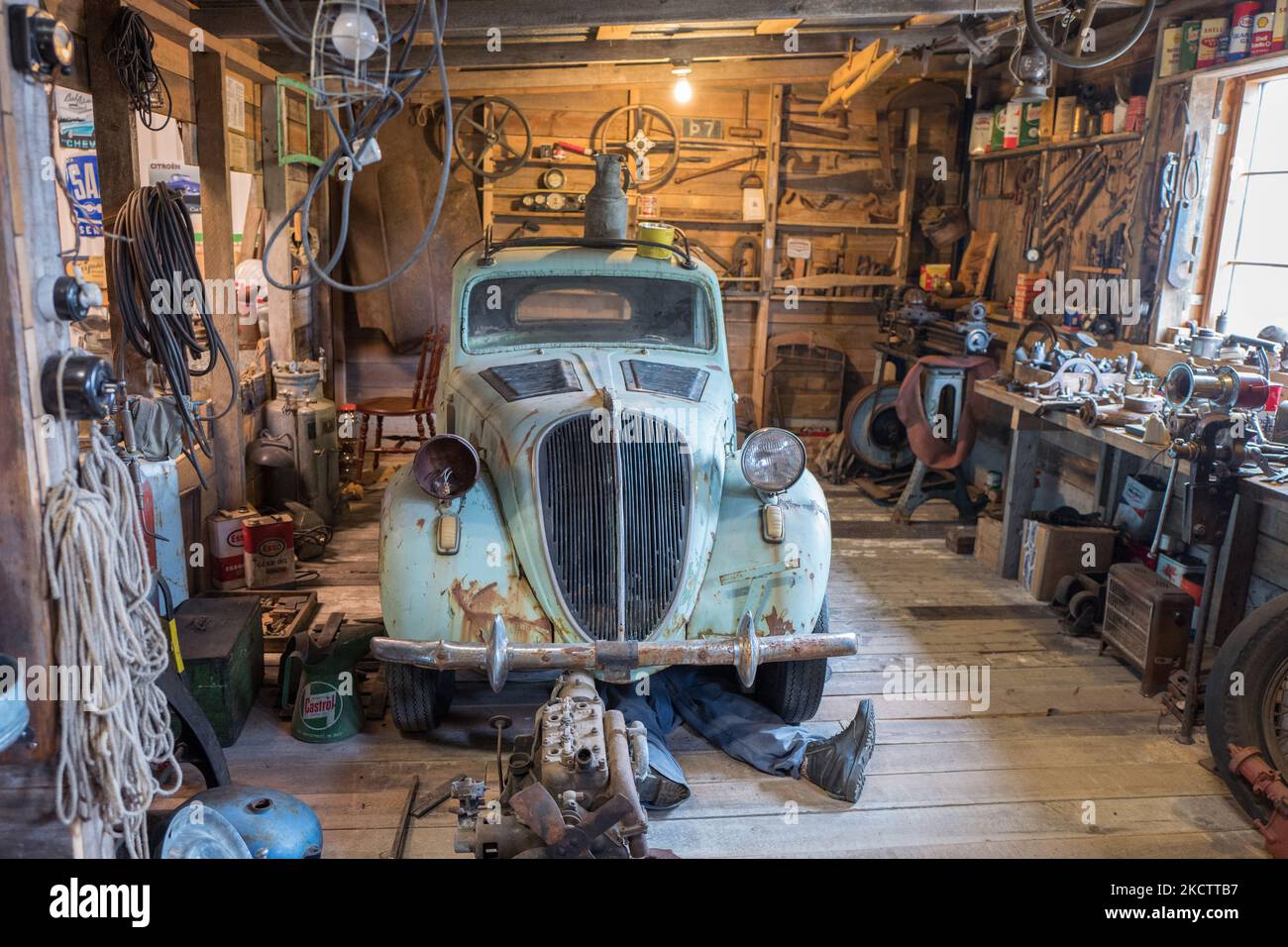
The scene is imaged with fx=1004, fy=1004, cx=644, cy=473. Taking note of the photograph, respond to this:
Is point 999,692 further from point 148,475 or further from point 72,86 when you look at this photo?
point 72,86

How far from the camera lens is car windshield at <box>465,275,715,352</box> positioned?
4.64 metres

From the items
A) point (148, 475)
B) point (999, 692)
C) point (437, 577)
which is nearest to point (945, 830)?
point (999, 692)

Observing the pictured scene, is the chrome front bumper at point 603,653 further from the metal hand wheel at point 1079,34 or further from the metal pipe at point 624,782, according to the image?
the metal hand wheel at point 1079,34

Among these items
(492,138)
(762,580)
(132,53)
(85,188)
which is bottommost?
(762,580)

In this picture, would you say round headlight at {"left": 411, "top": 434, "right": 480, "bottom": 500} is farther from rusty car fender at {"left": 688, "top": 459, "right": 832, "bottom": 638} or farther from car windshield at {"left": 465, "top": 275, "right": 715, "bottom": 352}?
car windshield at {"left": 465, "top": 275, "right": 715, "bottom": 352}

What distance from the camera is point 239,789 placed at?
9.29ft

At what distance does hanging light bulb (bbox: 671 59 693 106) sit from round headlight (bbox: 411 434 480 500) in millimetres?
5100

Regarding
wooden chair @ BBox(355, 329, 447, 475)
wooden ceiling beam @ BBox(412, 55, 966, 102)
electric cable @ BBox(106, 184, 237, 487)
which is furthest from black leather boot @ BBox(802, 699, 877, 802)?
wooden ceiling beam @ BBox(412, 55, 966, 102)

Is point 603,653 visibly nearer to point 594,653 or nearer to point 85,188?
point 594,653

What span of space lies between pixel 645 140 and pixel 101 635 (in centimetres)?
720

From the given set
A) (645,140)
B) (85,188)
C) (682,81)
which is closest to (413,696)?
(85,188)

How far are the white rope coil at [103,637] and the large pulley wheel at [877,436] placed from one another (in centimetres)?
609

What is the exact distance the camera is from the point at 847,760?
3.44 meters

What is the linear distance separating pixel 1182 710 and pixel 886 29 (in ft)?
15.7
